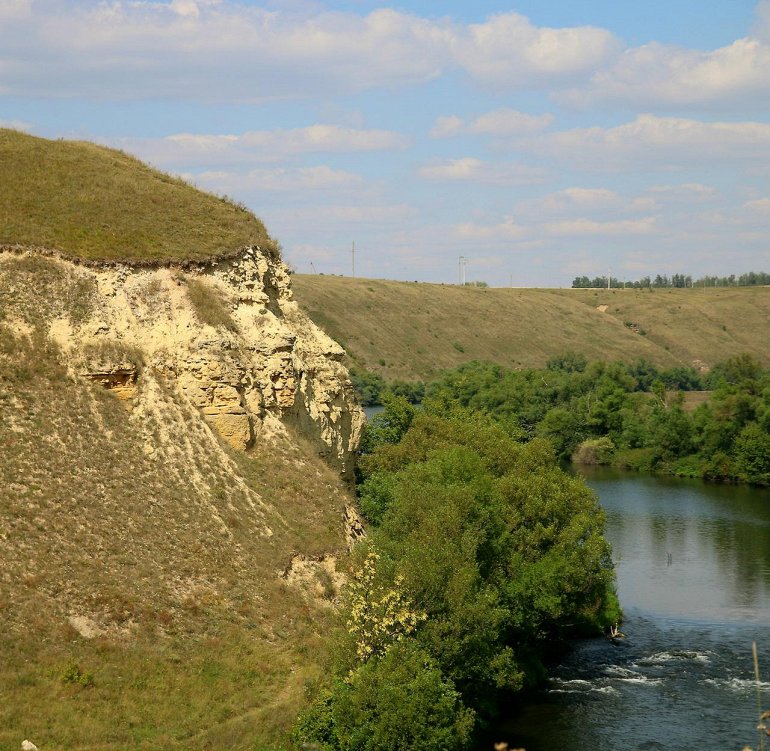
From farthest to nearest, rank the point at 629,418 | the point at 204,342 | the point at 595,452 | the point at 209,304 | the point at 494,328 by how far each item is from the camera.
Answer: the point at 494,328, the point at 629,418, the point at 595,452, the point at 209,304, the point at 204,342

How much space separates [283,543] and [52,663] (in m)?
9.98

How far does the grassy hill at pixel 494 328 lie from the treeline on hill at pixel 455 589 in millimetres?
98717

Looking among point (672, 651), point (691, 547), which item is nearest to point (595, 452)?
point (691, 547)

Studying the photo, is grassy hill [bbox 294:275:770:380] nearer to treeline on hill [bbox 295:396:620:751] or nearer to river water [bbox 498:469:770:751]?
river water [bbox 498:469:770:751]

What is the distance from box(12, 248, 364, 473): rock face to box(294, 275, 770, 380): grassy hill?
10243 cm

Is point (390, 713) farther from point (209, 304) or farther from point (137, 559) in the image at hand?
point (209, 304)

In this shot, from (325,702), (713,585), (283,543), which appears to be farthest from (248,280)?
(713,585)

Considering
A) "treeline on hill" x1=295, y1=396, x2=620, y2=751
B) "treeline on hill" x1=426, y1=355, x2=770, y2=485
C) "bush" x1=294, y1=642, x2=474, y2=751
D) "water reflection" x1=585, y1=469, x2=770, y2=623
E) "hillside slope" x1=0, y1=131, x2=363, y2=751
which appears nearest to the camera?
"bush" x1=294, y1=642, x2=474, y2=751

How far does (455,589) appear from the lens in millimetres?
32500

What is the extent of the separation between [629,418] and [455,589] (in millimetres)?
69493

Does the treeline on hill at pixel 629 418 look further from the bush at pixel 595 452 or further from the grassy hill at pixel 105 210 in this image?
the grassy hill at pixel 105 210

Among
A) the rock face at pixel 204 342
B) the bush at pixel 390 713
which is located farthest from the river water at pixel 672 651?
the rock face at pixel 204 342

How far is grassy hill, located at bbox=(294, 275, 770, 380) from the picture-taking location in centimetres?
15962

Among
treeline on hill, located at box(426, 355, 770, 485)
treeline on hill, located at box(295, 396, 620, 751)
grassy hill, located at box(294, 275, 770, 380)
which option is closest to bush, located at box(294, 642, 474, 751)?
treeline on hill, located at box(295, 396, 620, 751)
